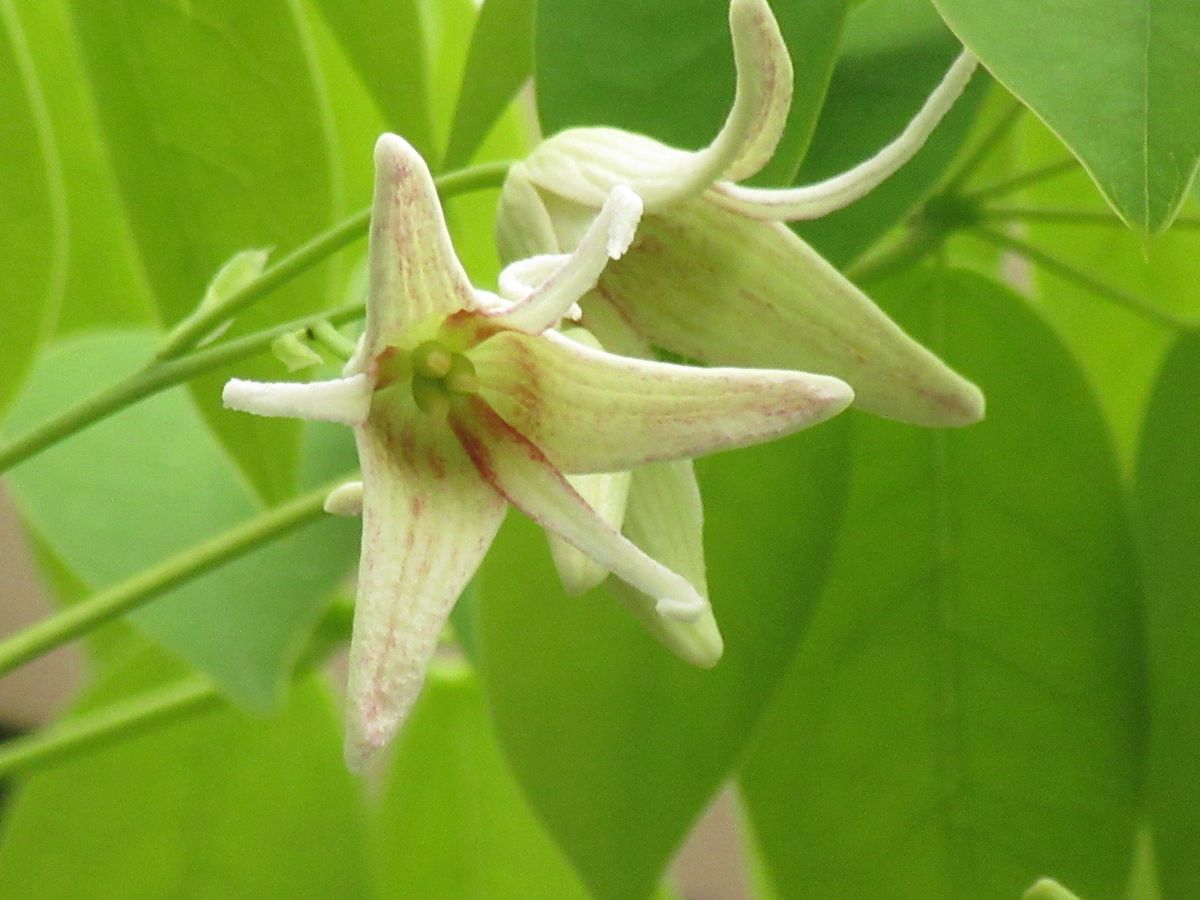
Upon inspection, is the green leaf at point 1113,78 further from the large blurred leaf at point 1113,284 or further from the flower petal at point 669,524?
the large blurred leaf at point 1113,284

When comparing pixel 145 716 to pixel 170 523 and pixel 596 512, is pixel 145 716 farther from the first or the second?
pixel 596 512

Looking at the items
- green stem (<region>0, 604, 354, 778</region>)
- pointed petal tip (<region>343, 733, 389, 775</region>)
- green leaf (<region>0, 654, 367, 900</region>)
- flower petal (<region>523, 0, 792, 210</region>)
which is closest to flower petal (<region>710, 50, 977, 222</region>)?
flower petal (<region>523, 0, 792, 210</region>)

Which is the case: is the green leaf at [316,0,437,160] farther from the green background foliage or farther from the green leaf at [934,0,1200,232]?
the green leaf at [934,0,1200,232]

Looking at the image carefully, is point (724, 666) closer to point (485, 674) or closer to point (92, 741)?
point (485, 674)

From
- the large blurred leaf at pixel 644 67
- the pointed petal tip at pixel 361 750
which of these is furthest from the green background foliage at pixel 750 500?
the pointed petal tip at pixel 361 750

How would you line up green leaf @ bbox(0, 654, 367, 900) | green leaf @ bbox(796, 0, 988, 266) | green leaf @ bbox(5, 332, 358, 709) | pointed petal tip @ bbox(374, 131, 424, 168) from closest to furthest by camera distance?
pointed petal tip @ bbox(374, 131, 424, 168)
green leaf @ bbox(796, 0, 988, 266)
green leaf @ bbox(5, 332, 358, 709)
green leaf @ bbox(0, 654, 367, 900)

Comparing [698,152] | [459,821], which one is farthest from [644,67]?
[459,821]
